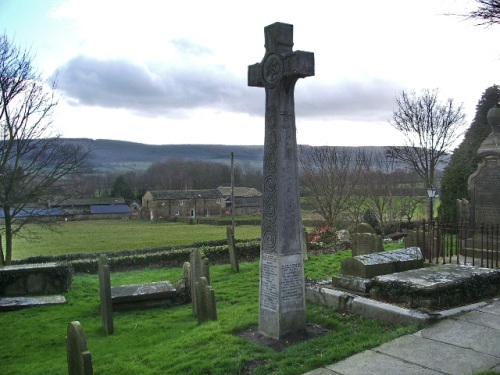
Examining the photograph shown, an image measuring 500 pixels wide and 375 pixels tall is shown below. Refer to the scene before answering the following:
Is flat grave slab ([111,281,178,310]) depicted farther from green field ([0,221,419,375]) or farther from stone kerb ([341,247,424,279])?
stone kerb ([341,247,424,279])

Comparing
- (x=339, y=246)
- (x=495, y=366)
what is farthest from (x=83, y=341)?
(x=339, y=246)

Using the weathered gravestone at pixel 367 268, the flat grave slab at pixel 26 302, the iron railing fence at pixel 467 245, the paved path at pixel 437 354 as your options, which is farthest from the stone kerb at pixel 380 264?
the flat grave slab at pixel 26 302

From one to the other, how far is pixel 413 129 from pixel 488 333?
2731 cm

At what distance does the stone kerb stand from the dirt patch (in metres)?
2.03

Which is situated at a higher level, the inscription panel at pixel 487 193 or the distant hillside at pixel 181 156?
the distant hillside at pixel 181 156

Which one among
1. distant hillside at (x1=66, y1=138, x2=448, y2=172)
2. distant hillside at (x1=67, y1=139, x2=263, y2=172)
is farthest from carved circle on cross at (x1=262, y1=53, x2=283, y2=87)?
distant hillside at (x1=66, y1=138, x2=448, y2=172)

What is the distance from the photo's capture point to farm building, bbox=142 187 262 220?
60.1 m

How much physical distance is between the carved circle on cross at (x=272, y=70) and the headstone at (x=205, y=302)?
12.7 feet

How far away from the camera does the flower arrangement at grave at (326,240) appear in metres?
20.4

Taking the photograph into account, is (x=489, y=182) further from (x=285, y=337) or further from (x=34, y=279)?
(x=34, y=279)

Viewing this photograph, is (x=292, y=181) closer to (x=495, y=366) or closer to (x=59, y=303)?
(x=495, y=366)

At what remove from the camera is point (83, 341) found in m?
4.95

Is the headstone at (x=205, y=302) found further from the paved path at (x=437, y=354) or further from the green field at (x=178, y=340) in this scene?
the paved path at (x=437, y=354)

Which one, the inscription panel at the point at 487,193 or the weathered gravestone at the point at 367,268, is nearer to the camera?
the weathered gravestone at the point at 367,268
